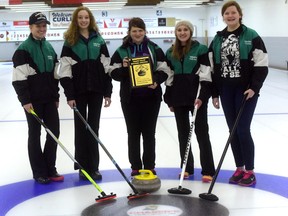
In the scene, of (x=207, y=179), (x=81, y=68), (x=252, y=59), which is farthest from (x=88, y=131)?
(x=252, y=59)

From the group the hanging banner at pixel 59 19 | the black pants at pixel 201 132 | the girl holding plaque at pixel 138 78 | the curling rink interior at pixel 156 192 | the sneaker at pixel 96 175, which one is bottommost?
the curling rink interior at pixel 156 192

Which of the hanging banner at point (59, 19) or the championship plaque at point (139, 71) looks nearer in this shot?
the championship plaque at point (139, 71)

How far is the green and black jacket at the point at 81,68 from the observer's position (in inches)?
143

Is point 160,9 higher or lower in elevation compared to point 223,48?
higher

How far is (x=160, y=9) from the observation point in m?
21.9

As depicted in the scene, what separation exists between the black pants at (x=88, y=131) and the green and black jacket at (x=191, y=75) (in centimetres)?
67

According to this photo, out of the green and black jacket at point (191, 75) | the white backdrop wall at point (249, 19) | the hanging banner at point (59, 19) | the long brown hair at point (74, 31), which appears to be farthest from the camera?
the hanging banner at point (59, 19)

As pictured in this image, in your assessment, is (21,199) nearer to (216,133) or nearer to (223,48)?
(223,48)

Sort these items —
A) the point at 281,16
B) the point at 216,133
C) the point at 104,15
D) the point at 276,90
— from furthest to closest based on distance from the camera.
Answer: the point at 104,15, the point at 281,16, the point at 276,90, the point at 216,133

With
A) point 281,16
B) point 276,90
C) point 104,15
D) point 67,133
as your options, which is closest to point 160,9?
point 104,15

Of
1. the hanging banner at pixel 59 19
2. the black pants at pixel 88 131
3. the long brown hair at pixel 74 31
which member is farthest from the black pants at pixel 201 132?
the hanging banner at pixel 59 19

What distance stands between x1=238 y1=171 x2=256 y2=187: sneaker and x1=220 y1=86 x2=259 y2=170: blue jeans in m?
0.05

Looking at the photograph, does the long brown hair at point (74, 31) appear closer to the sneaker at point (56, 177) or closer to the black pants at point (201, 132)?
the black pants at point (201, 132)

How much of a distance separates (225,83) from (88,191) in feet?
4.47
